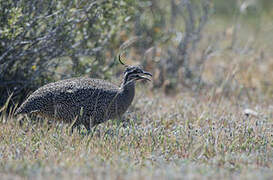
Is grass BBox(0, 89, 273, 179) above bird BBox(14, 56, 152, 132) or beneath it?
beneath

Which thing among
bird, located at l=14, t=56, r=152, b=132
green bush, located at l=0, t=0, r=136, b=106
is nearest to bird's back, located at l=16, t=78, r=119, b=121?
bird, located at l=14, t=56, r=152, b=132

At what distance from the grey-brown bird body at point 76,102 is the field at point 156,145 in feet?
0.66

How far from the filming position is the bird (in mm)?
6145

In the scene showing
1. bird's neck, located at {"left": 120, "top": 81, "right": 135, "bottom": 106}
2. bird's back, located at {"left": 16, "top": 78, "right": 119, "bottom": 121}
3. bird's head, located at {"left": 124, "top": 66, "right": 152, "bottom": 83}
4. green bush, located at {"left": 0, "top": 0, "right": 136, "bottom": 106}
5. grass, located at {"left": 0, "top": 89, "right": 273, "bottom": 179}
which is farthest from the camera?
green bush, located at {"left": 0, "top": 0, "right": 136, "bottom": 106}

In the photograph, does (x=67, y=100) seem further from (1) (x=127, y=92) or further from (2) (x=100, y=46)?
(2) (x=100, y=46)

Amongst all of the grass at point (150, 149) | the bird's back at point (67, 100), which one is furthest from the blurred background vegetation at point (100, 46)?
the grass at point (150, 149)

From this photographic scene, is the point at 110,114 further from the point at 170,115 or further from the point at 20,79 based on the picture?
the point at 20,79

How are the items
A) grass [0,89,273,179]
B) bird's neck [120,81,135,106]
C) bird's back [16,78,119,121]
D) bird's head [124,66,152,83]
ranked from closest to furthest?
1. grass [0,89,273,179]
2. bird's back [16,78,119,121]
3. bird's neck [120,81,135,106]
4. bird's head [124,66,152,83]

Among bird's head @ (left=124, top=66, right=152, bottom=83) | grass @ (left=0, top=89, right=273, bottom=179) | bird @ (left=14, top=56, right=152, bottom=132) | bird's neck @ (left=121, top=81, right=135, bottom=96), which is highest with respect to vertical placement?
bird's head @ (left=124, top=66, right=152, bottom=83)

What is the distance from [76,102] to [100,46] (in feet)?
6.98

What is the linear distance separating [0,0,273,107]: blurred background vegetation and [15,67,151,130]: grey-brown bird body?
60 cm

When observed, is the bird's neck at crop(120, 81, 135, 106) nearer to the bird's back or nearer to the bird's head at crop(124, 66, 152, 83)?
the bird's head at crop(124, 66, 152, 83)

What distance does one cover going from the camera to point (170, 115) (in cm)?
729

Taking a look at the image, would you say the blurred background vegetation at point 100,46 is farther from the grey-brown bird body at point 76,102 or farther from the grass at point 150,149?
the grass at point 150,149
